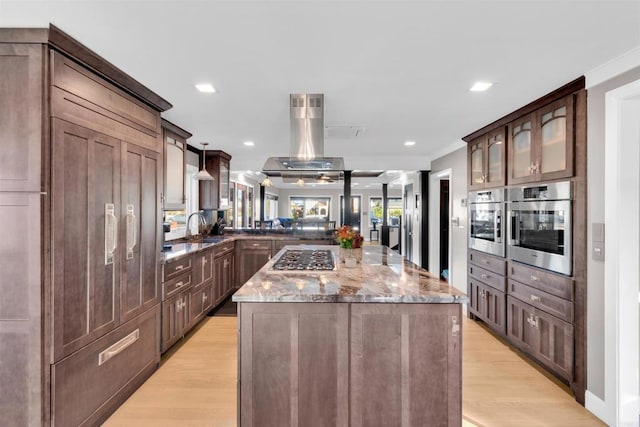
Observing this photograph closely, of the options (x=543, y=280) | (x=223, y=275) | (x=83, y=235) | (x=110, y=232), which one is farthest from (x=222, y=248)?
(x=543, y=280)

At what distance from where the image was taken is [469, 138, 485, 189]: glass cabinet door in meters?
3.72

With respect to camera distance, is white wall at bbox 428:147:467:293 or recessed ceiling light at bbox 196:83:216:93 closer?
recessed ceiling light at bbox 196:83:216:93

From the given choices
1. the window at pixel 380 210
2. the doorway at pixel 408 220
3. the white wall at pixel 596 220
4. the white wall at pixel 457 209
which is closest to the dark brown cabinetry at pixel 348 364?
the white wall at pixel 596 220

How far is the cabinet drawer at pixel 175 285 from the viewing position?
113 inches

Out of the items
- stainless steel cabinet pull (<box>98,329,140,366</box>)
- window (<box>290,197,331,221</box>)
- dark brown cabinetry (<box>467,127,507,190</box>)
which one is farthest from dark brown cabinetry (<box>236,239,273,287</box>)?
window (<box>290,197,331,221</box>)

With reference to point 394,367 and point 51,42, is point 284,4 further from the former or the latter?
point 394,367

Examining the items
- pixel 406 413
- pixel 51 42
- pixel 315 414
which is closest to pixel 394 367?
pixel 406 413

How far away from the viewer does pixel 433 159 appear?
5684 mm

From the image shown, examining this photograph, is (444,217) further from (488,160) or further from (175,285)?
(175,285)

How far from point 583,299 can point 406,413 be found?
1.60 meters

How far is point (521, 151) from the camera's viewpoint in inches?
118

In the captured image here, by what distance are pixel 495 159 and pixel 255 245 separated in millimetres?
3707

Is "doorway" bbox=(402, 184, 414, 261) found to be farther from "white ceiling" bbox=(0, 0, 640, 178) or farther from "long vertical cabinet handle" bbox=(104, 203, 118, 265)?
"long vertical cabinet handle" bbox=(104, 203, 118, 265)

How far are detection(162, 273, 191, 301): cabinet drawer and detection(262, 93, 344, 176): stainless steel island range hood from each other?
1411 millimetres
